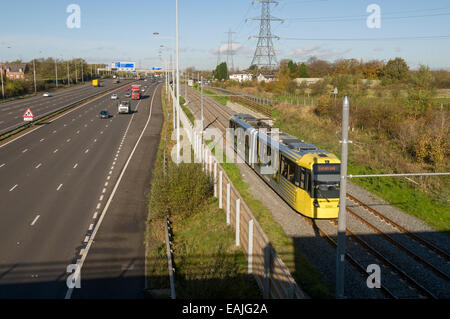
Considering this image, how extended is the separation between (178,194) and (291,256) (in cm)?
684

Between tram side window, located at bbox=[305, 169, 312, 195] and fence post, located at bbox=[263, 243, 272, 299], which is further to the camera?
tram side window, located at bbox=[305, 169, 312, 195]

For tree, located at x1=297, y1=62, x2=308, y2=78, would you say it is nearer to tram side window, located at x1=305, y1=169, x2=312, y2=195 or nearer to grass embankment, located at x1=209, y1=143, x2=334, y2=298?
grass embankment, located at x1=209, y1=143, x2=334, y2=298

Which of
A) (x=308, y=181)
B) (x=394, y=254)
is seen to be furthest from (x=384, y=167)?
(x=394, y=254)

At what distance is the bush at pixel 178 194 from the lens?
17.4 metres

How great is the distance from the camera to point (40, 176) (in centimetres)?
2445

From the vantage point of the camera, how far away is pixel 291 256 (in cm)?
1243

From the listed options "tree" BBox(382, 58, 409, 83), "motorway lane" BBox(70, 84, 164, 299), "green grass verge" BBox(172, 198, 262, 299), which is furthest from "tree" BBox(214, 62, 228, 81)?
"green grass verge" BBox(172, 198, 262, 299)

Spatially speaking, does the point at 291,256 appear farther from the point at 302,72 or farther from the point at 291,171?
the point at 302,72

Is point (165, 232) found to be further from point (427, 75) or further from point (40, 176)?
point (427, 75)

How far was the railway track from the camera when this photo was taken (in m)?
10.7

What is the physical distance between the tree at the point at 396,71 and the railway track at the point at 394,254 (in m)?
53.5

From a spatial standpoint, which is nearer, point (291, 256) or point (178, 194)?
point (291, 256)
